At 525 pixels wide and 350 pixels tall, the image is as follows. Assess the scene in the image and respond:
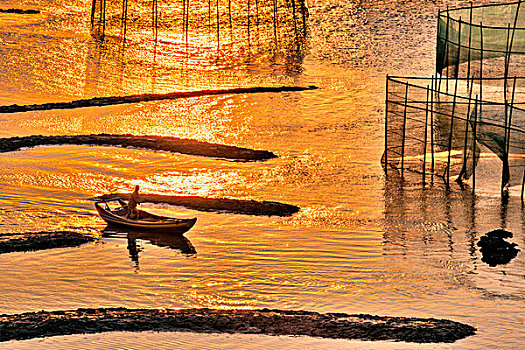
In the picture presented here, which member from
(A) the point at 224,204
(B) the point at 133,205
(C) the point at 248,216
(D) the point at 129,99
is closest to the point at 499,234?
(C) the point at 248,216

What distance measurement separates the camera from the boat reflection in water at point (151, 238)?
58.6ft

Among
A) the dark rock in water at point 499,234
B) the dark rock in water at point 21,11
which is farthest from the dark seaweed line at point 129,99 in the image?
the dark rock in water at point 21,11

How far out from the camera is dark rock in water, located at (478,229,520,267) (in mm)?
16984

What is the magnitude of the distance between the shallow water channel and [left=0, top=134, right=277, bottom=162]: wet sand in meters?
0.48

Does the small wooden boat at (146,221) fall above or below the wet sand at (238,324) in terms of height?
above

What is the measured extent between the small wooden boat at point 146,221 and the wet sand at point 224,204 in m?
1.48

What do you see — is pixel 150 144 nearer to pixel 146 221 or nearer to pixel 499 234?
pixel 146 221

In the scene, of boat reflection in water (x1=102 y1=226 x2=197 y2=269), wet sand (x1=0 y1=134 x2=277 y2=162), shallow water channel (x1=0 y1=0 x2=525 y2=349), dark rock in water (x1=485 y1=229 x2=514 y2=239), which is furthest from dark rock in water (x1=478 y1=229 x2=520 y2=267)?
wet sand (x1=0 y1=134 x2=277 y2=162)

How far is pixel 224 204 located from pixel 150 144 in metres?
5.91

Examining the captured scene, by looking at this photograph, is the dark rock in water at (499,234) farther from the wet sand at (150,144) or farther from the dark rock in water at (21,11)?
the dark rock in water at (21,11)

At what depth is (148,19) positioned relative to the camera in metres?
50.3

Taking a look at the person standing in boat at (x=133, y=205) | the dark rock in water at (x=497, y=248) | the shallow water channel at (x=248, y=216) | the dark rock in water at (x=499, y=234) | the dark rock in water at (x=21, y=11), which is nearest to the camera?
the shallow water channel at (x=248, y=216)

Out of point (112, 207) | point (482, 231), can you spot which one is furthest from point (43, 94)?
point (482, 231)

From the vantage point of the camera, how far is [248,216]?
19.9m
